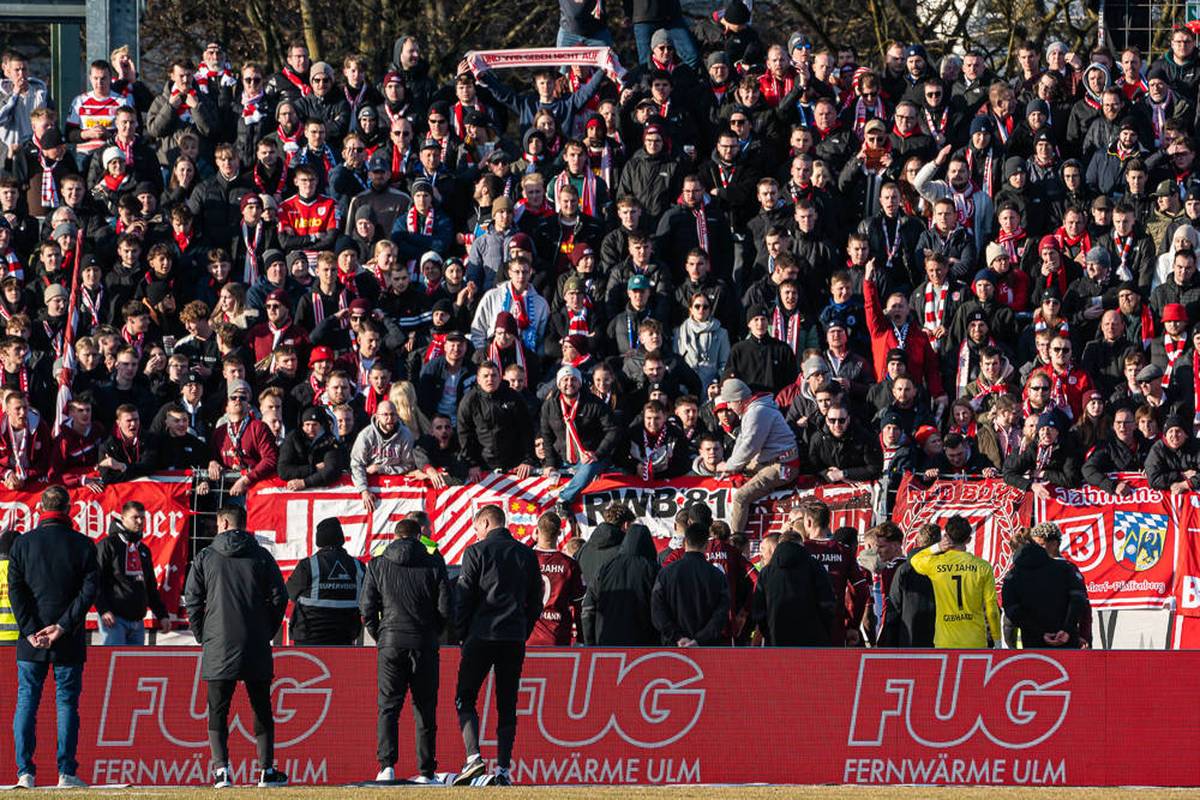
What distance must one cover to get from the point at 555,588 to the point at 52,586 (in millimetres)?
3490

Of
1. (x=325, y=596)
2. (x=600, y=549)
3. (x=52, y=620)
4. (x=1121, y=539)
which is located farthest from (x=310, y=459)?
(x=1121, y=539)

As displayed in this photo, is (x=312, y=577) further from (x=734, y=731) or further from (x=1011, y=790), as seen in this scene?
(x=1011, y=790)

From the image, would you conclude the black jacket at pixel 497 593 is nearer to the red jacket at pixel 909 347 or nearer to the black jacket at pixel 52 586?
the black jacket at pixel 52 586

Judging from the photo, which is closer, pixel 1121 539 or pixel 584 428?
pixel 1121 539

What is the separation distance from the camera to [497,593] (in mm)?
14141

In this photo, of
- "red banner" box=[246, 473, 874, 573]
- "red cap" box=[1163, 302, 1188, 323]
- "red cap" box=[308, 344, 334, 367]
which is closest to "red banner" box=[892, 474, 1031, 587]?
"red banner" box=[246, 473, 874, 573]

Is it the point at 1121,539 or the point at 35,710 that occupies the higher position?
the point at 1121,539

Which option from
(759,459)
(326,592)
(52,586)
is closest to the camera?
(52,586)

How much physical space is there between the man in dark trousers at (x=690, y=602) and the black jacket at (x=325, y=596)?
2141mm

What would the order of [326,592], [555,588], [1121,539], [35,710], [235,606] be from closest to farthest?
[235,606] < [35,710] < [326,592] < [555,588] < [1121,539]

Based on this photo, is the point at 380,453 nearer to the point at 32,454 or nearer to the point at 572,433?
the point at 572,433

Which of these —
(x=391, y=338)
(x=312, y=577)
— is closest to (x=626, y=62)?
(x=391, y=338)

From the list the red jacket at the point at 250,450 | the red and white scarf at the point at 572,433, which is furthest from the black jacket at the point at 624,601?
the red jacket at the point at 250,450

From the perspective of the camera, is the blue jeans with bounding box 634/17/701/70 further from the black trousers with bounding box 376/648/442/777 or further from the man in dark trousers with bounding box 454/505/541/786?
the black trousers with bounding box 376/648/442/777
